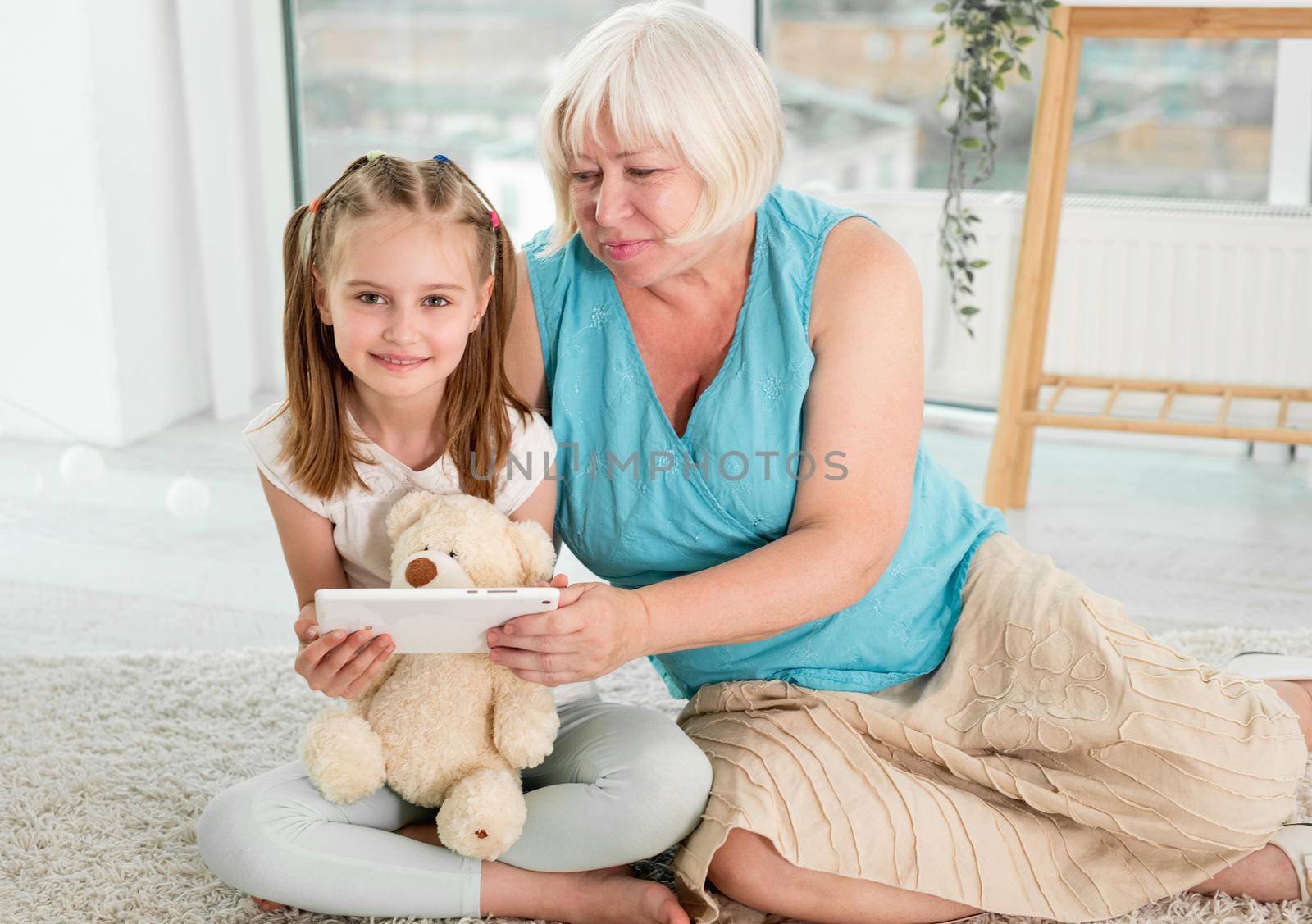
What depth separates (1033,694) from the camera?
1.32m

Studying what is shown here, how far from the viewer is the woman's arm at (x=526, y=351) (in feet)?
4.73

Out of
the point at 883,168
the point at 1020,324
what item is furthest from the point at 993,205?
the point at 1020,324

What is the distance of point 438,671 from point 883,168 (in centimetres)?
227

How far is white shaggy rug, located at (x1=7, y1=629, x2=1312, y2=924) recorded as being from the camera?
1326 millimetres

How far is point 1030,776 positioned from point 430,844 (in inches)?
23.0

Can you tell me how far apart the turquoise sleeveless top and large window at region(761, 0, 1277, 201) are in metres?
1.81

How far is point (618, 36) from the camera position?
1.25 metres

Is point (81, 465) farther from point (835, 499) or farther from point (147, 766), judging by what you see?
point (835, 499)

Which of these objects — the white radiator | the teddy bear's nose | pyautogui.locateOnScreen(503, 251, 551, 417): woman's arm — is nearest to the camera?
the teddy bear's nose

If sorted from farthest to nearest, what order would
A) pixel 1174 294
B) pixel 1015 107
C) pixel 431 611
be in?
pixel 1015 107 < pixel 1174 294 < pixel 431 611

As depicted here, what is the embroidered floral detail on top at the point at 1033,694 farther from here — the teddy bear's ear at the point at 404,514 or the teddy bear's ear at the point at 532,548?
the teddy bear's ear at the point at 404,514

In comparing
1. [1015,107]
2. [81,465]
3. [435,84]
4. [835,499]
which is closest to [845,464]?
[835,499]

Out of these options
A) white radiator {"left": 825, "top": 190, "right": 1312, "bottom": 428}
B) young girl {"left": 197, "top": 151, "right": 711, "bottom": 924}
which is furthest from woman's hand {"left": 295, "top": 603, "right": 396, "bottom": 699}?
white radiator {"left": 825, "top": 190, "right": 1312, "bottom": 428}

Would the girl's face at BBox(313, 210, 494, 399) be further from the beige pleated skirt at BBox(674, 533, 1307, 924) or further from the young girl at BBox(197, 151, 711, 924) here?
the beige pleated skirt at BBox(674, 533, 1307, 924)
